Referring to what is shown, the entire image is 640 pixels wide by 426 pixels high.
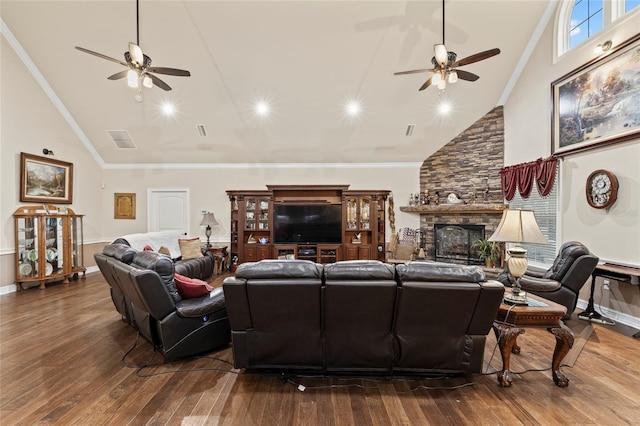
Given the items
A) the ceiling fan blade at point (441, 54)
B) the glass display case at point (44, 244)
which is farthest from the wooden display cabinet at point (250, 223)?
the ceiling fan blade at point (441, 54)

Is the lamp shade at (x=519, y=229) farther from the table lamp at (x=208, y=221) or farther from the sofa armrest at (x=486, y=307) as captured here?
the table lamp at (x=208, y=221)

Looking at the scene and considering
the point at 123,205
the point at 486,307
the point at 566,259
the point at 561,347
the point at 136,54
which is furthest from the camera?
the point at 123,205

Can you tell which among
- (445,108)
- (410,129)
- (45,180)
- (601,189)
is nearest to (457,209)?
(410,129)

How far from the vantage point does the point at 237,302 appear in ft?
6.93

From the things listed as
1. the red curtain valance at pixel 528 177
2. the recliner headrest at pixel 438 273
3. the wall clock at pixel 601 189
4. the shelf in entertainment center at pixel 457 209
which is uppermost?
the red curtain valance at pixel 528 177

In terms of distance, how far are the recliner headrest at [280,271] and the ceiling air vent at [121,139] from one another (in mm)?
6120

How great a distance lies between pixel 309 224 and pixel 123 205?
16.2 ft

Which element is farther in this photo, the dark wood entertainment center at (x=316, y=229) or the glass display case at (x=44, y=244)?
the dark wood entertainment center at (x=316, y=229)

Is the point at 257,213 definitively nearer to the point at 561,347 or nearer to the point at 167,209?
the point at 167,209

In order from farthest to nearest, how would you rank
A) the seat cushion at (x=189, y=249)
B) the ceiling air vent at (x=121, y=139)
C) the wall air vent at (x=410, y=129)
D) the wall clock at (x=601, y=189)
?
the ceiling air vent at (x=121, y=139) → the wall air vent at (x=410, y=129) → the seat cushion at (x=189, y=249) → the wall clock at (x=601, y=189)

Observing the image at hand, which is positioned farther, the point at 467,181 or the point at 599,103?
the point at 467,181

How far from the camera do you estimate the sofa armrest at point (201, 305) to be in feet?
8.34

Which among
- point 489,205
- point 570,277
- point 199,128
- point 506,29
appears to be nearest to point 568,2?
point 506,29

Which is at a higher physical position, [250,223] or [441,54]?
[441,54]
